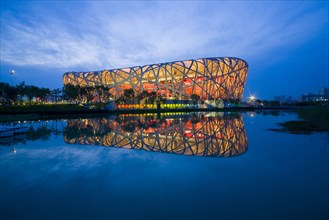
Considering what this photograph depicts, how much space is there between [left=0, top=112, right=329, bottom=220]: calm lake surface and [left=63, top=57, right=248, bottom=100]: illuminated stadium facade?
63509 mm

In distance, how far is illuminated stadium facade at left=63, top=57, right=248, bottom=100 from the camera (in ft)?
243

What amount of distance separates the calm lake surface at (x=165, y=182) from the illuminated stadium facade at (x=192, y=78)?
208 ft

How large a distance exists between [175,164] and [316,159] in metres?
5.55

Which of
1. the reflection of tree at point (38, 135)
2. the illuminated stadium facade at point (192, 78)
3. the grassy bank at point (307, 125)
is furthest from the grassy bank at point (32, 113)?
the illuminated stadium facade at point (192, 78)

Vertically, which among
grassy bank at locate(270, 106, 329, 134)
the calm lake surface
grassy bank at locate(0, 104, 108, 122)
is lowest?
the calm lake surface

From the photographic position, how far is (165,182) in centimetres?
686

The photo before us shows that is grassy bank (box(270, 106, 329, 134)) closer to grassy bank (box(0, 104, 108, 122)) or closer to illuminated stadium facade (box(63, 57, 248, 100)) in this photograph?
grassy bank (box(0, 104, 108, 122))

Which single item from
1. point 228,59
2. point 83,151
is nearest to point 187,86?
point 228,59

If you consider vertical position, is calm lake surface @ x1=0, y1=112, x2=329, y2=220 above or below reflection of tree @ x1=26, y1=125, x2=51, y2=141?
below

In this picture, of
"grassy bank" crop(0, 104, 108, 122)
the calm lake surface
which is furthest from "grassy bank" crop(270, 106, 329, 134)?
"grassy bank" crop(0, 104, 108, 122)

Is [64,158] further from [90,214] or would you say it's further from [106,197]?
[90,214]

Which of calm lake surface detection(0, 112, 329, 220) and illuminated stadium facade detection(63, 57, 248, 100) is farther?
illuminated stadium facade detection(63, 57, 248, 100)

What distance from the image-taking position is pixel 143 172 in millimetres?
7879

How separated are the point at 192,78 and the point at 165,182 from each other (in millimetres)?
69112
